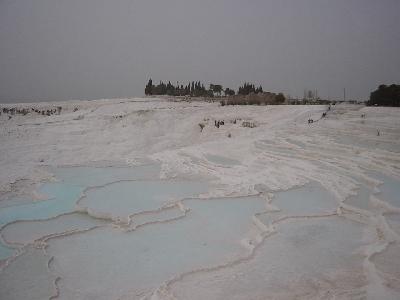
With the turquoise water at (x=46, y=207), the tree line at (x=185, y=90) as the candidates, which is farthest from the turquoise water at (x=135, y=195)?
the tree line at (x=185, y=90)

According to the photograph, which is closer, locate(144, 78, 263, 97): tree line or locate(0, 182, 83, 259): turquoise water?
locate(0, 182, 83, 259): turquoise water

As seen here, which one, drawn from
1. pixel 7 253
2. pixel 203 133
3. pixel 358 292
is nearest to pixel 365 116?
pixel 203 133

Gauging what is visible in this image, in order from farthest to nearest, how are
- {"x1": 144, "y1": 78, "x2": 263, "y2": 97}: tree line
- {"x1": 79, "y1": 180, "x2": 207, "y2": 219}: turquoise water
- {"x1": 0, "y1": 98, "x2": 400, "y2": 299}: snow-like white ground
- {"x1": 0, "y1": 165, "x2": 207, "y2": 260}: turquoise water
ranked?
{"x1": 144, "y1": 78, "x2": 263, "y2": 97}: tree line
{"x1": 79, "y1": 180, "x2": 207, "y2": 219}: turquoise water
{"x1": 0, "y1": 165, "x2": 207, "y2": 260}: turquoise water
{"x1": 0, "y1": 98, "x2": 400, "y2": 299}: snow-like white ground

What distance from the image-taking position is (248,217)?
5.22 meters

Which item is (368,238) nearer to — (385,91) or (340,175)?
(340,175)

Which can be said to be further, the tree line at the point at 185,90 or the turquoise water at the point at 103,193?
the tree line at the point at 185,90

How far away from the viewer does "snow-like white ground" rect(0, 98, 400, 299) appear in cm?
338

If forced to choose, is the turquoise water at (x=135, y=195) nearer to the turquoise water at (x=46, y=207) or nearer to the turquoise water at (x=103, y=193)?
the turquoise water at (x=103, y=193)

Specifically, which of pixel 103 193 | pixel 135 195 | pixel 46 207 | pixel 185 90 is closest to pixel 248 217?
pixel 135 195

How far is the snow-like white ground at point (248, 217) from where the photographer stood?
3377 mm

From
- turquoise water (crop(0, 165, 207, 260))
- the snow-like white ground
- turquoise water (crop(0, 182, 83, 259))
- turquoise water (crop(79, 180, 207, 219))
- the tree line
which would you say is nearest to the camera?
the snow-like white ground

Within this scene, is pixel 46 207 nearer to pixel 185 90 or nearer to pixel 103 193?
pixel 103 193

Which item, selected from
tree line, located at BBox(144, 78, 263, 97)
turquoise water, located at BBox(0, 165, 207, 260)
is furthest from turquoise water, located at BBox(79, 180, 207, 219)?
tree line, located at BBox(144, 78, 263, 97)

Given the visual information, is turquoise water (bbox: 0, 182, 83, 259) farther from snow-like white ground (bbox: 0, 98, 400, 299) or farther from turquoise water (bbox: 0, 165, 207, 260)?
snow-like white ground (bbox: 0, 98, 400, 299)
